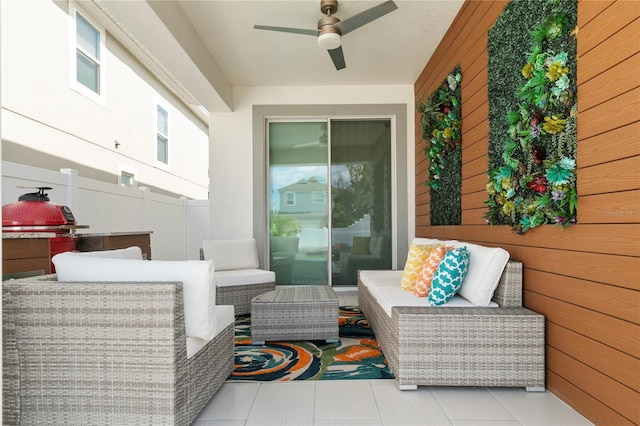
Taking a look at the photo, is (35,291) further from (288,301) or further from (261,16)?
(261,16)

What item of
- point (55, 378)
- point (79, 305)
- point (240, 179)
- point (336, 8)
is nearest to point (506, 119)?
point (336, 8)

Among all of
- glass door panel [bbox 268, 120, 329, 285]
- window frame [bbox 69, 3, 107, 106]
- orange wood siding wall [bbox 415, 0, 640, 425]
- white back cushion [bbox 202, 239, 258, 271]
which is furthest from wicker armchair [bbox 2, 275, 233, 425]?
window frame [bbox 69, 3, 107, 106]

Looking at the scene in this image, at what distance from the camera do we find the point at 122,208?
4238mm

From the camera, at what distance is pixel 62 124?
16.7ft

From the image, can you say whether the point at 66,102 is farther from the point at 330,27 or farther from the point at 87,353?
the point at 87,353

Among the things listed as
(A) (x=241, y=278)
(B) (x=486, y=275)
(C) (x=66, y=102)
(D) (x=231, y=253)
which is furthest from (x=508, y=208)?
(C) (x=66, y=102)

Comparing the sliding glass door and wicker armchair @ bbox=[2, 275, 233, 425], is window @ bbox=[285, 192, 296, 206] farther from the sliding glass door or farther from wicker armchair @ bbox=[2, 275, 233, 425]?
wicker armchair @ bbox=[2, 275, 233, 425]

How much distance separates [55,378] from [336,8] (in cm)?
323

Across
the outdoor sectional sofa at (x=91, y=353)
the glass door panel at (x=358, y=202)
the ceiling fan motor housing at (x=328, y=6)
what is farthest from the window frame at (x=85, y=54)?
the outdoor sectional sofa at (x=91, y=353)

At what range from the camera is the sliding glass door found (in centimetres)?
533

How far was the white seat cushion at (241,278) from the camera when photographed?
12.9ft

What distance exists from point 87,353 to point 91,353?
17 mm

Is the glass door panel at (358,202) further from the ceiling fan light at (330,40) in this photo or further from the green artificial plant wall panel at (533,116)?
the green artificial plant wall panel at (533,116)

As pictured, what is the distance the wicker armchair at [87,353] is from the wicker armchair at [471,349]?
124cm
